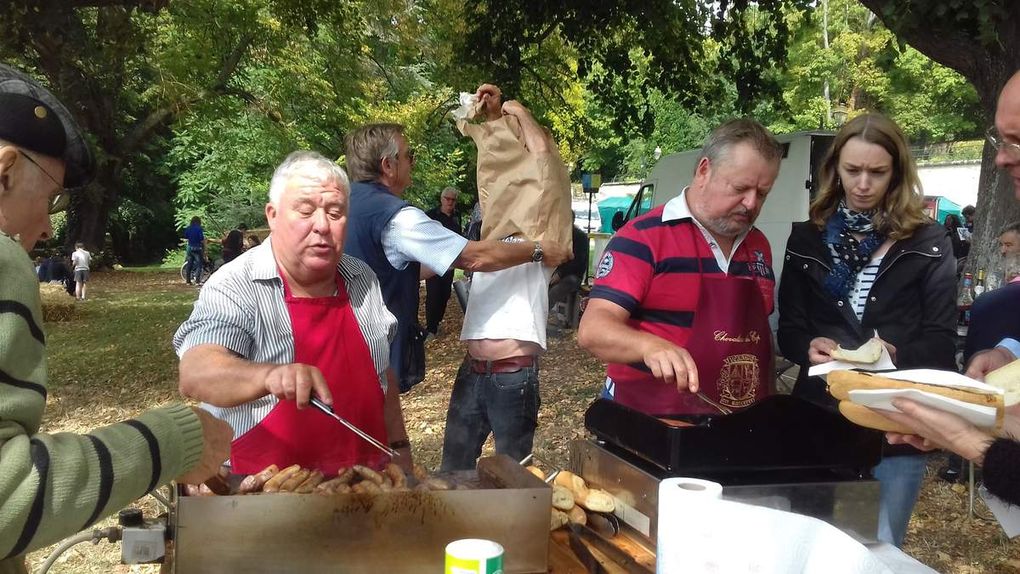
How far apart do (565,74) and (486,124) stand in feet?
27.4

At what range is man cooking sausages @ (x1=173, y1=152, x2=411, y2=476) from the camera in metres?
1.93

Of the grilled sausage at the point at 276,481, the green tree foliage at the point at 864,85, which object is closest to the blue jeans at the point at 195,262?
the green tree foliage at the point at 864,85

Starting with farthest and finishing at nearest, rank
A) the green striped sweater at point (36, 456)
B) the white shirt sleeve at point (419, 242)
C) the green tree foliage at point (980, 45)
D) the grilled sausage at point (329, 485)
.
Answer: the green tree foliage at point (980, 45) → the white shirt sleeve at point (419, 242) → the grilled sausage at point (329, 485) → the green striped sweater at point (36, 456)

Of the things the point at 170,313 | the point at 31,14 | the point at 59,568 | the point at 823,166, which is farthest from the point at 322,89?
the point at 823,166

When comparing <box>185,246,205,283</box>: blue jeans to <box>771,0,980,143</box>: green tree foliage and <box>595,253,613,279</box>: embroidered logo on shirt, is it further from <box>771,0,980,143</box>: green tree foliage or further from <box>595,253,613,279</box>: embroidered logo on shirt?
<box>595,253,613,279</box>: embroidered logo on shirt

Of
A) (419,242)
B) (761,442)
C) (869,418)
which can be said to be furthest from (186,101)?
(869,418)

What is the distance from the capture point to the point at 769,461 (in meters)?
1.71

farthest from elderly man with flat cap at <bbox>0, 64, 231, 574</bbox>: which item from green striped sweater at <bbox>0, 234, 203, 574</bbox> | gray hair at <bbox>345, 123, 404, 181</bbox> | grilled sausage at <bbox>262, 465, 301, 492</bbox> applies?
gray hair at <bbox>345, 123, 404, 181</bbox>

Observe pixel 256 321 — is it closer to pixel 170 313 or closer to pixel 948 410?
pixel 948 410

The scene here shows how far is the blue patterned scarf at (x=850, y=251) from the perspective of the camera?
2371 mm

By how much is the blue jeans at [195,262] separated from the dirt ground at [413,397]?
230 inches

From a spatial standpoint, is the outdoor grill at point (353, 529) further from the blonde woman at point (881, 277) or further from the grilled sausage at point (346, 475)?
the blonde woman at point (881, 277)

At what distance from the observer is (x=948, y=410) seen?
1401 mm

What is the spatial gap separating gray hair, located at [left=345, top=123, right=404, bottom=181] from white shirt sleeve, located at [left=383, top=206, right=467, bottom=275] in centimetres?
31
